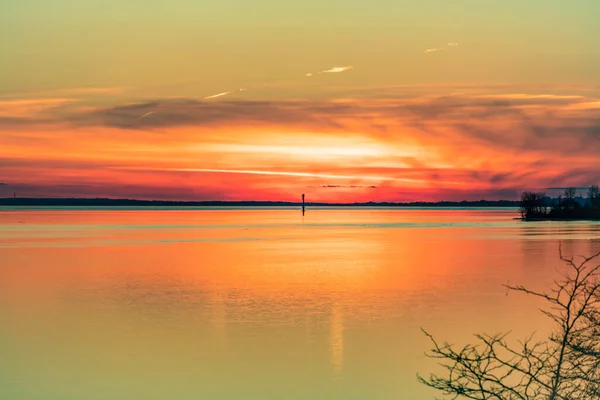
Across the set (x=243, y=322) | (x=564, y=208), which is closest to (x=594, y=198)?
(x=564, y=208)

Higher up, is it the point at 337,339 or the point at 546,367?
the point at 546,367

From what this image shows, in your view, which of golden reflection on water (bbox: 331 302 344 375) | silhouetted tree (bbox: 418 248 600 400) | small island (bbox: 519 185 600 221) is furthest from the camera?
small island (bbox: 519 185 600 221)

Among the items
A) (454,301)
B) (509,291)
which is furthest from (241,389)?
(509,291)

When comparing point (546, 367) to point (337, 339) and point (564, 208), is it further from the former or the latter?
point (564, 208)

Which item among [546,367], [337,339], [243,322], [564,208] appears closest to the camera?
[546,367]

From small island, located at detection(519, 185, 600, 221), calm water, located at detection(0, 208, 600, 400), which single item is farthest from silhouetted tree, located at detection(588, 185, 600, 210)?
calm water, located at detection(0, 208, 600, 400)

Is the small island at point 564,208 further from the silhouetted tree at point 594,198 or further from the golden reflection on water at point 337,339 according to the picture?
the golden reflection on water at point 337,339

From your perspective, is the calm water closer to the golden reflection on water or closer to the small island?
the golden reflection on water

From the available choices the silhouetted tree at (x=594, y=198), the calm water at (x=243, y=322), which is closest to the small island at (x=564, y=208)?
the silhouetted tree at (x=594, y=198)

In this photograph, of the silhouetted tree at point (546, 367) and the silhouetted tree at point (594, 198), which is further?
the silhouetted tree at point (594, 198)

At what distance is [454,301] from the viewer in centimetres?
3064

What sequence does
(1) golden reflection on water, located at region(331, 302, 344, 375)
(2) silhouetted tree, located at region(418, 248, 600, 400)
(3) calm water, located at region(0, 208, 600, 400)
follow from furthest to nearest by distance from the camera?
1. (1) golden reflection on water, located at region(331, 302, 344, 375)
2. (3) calm water, located at region(0, 208, 600, 400)
3. (2) silhouetted tree, located at region(418, 248, 600, 400)

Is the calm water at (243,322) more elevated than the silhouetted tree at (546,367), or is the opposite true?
the silhouetted tree at (546,367)

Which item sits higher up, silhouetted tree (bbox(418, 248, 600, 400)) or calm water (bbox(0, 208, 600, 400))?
silhouetted tree (bbox(418, 248, 600, 400))
